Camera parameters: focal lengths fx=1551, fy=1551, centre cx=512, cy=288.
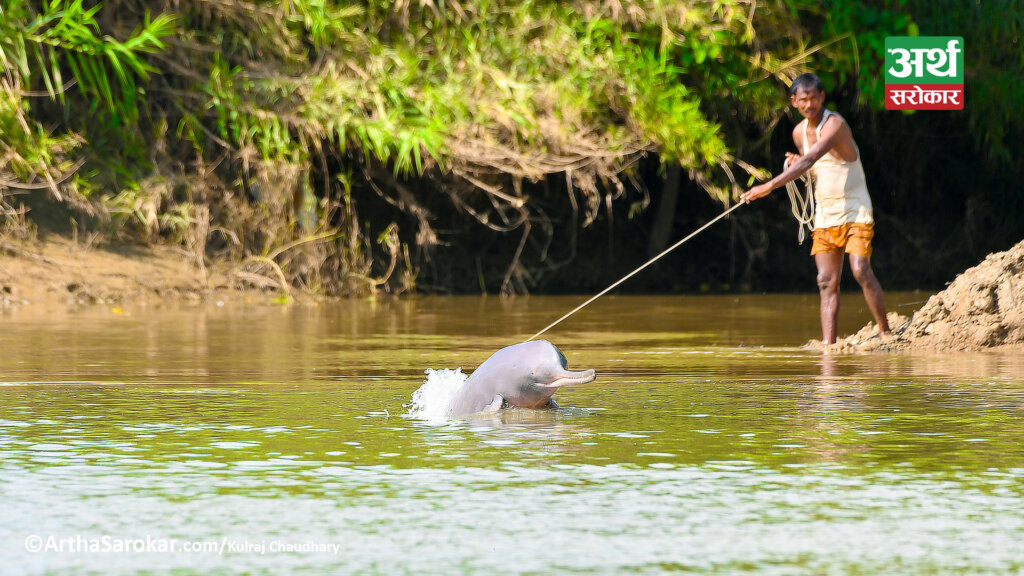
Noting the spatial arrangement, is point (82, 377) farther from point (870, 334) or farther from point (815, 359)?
point (870, 334)

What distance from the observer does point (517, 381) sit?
589 cm

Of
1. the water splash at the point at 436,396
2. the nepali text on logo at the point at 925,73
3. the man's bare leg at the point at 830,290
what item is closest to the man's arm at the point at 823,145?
the man's bare leg at the point at 830,290

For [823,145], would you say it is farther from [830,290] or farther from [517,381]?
[517,381]

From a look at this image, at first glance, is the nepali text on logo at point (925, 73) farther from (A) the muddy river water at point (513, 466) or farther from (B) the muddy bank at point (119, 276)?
(A) the muddy river water at point (513, 466)

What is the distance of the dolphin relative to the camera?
230 inches

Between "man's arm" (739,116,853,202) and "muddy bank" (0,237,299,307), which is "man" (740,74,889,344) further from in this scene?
"muddy bank" (0,237,299,307)

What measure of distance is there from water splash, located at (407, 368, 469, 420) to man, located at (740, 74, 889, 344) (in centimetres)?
290

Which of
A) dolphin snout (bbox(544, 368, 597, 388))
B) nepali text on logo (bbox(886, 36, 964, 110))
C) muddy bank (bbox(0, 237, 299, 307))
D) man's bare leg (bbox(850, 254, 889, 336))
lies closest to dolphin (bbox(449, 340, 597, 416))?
dolphin snout (bbox(544, 368, 597, 388))

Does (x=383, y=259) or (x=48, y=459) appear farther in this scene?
(x=383, y=259)

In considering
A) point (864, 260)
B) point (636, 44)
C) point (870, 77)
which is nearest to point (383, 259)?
point (636, 44)

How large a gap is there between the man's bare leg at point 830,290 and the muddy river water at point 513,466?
24 cm

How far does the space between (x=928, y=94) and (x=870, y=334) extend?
22.3ft

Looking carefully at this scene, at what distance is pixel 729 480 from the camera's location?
4520 mm

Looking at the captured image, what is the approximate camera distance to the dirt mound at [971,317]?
27.6 ft
